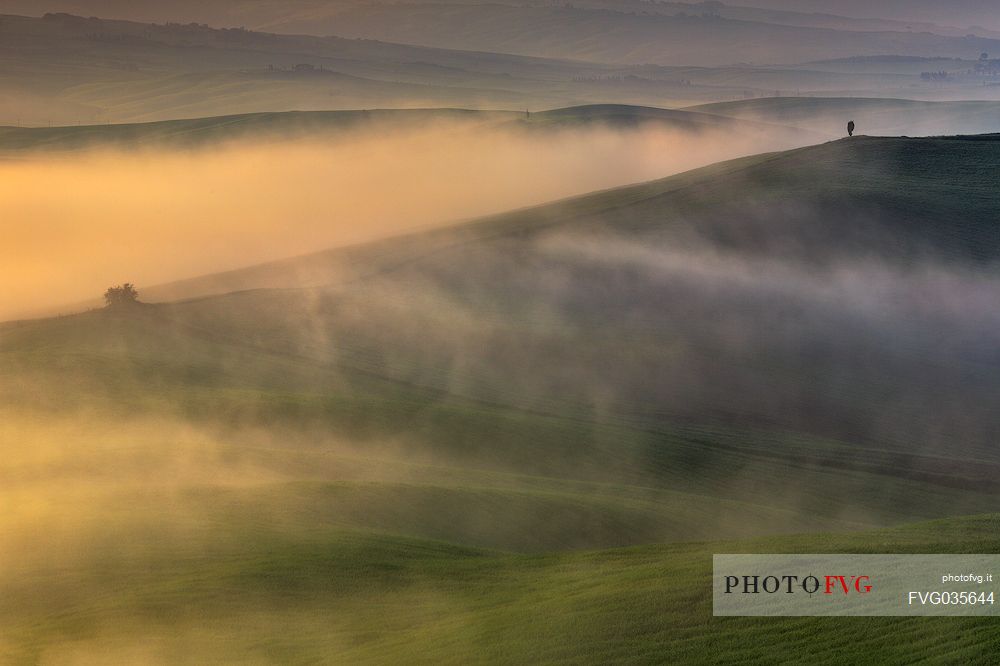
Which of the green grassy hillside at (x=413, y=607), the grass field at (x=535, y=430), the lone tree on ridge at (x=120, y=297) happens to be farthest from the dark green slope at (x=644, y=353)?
the green grassy hillside at (x=413, y=607)

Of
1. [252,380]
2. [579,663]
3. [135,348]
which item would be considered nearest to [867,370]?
[252,380]

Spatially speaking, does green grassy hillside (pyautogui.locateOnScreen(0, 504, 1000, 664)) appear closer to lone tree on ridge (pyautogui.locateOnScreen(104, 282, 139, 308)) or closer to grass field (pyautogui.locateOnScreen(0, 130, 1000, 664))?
grass field (pyautogui.locateOnScreen(0, 130, 1000, 664))

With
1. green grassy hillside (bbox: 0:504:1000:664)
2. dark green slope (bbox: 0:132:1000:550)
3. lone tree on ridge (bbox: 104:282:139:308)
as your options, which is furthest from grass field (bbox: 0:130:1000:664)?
lone tree on ridge (bbox: 104:282:139:308)

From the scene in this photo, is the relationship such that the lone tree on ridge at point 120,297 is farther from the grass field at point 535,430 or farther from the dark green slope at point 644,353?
the dark green slope at point 644,353

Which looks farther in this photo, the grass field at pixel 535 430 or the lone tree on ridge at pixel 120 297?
the lone tree on ridge at pixel 120 297

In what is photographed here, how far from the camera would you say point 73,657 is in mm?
26719

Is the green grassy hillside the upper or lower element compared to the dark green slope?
lower

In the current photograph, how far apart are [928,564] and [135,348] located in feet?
149

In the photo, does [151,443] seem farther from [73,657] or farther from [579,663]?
[579,663]

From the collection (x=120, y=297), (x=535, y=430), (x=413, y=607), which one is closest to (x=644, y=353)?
(x=535, y=430)

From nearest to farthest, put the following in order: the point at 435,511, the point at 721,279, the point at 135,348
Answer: the point at 435,511 < the point at 135,348 < the point at 721,279

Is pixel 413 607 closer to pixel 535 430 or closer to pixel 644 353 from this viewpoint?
pixel 535 430

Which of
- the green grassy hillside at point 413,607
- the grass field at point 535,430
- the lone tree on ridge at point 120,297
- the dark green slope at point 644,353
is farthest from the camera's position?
the lone tree on ridge at point 120,297

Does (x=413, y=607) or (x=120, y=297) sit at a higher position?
(x=120, y=297)
